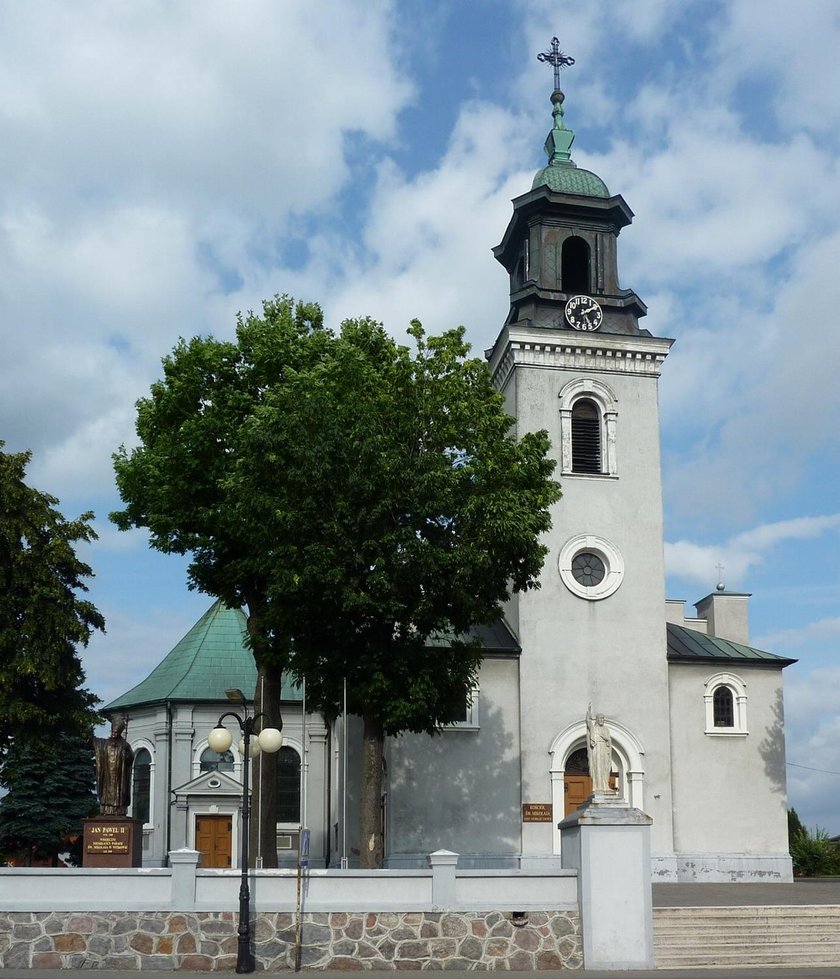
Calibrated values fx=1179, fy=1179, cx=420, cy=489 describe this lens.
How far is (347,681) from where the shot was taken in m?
24.9

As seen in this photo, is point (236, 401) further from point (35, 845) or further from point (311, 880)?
point (35, 845)

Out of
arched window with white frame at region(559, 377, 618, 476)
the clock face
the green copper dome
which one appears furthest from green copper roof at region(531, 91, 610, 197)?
arched window with white frame at region(559, 377, 618, 476)

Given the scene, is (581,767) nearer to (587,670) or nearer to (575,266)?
(587,670)

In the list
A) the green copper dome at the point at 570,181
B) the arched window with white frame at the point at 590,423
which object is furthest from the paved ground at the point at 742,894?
the green copper dome at the point at 570,181

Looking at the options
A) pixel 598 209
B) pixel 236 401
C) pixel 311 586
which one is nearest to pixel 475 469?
pixel 311 586

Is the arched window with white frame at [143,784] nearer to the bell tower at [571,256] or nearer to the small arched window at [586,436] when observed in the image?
the small arched window at [586,436]

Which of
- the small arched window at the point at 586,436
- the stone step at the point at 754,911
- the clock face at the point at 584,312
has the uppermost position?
the clock face at the point at 584,312

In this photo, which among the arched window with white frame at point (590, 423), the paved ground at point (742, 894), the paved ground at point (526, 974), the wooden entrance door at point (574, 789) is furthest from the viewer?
the arched window with white frame at point (590, 423)

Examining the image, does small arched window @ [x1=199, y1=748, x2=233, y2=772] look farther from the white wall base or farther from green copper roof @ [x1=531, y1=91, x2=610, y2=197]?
green copper roof @ [x1=531, y1=91, x2=610, y2=197]

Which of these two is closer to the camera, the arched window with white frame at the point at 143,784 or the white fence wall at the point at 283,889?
the white fence wall at the point at 283,889

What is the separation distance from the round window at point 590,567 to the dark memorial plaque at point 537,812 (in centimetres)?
587

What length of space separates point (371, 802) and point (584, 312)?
1683cm

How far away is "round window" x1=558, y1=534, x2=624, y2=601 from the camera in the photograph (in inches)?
1319

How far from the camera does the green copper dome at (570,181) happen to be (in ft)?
119
